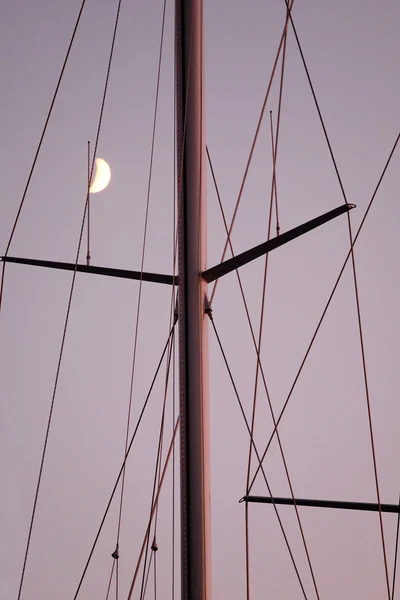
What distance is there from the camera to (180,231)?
311cm

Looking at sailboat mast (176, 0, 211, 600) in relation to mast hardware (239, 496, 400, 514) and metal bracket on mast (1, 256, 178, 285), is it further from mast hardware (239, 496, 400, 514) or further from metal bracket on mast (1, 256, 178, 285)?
mast hardware (239, 496, 400, 514)

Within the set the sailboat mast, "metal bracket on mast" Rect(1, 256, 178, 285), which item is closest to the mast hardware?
the sailboat mast

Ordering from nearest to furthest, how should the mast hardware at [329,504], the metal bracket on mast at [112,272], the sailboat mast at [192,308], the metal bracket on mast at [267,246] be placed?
the sailboat mast at [192,308], the metal bracket on mast at [267,246], the metal bracket on mast at [112,272], the mast hardware at [329,504]

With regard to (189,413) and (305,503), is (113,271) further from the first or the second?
(305,503)

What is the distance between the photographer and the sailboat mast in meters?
2.65

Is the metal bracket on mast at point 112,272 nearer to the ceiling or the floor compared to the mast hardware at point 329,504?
nearer to the ceiling

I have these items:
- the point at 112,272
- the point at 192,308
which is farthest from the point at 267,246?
the point at 112,272

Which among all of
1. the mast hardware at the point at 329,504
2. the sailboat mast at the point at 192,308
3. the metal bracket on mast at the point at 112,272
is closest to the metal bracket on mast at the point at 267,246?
the sailboat mast at the point at 192,308

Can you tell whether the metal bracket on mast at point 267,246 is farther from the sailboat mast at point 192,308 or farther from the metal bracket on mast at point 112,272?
the metal bracket on mast at point 112,272

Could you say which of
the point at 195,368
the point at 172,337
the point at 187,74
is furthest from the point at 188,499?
the point at 187,74

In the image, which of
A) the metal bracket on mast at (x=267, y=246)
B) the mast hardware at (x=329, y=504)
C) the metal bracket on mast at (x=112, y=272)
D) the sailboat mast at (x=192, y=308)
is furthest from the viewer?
the mast hardware at (x=329, y=504)

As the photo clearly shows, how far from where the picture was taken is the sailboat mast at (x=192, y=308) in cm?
265

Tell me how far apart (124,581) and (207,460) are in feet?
19.0

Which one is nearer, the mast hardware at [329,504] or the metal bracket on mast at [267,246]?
the metal bracket on mast at [267,246]
